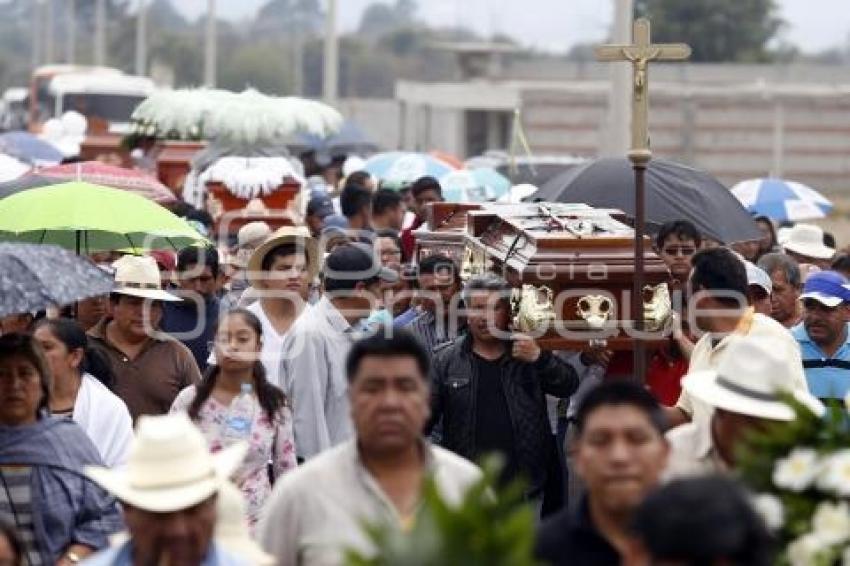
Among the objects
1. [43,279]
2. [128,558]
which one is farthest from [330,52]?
[128,558]

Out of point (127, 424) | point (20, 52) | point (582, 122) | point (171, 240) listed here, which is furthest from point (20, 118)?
point (20, 52)

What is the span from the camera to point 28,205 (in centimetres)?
1346

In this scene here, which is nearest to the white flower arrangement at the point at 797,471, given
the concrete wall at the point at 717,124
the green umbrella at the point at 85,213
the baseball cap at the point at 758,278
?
the baseball cap at the point at 758,278

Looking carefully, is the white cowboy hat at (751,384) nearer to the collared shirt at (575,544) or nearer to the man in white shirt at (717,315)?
the collared shirt at (575,544)

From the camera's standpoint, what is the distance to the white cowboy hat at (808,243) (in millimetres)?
18406

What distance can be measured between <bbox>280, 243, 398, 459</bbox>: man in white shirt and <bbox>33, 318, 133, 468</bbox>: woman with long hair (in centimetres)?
107

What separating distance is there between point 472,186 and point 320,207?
2864 mm

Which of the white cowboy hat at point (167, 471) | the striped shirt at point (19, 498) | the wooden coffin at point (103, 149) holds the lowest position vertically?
the striped shirt at point (19, 498)

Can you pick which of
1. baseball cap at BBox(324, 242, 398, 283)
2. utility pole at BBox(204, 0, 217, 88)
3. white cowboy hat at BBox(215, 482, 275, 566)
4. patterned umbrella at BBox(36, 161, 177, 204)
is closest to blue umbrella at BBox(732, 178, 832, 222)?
patterned umbrella at BBox(36, 161, 177, 204)

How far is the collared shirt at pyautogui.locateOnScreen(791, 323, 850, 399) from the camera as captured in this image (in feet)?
40.7

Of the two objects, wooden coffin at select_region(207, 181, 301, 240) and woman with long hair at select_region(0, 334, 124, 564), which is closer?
woman with long hair at select_region(0, 334, 124, 564)

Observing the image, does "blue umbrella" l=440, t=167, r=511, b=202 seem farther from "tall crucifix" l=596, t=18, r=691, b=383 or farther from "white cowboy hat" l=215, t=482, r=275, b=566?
"white cowboy hat" l=215, t=482, r=275, b=566

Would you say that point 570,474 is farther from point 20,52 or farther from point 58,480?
point 20,52

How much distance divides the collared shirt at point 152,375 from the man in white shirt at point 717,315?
Result: 2.39m
